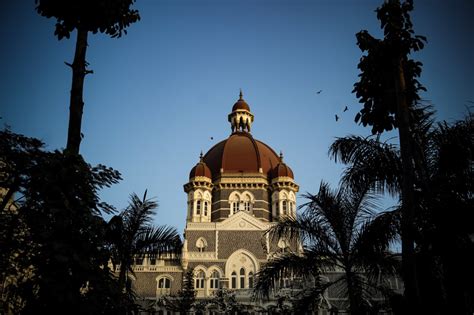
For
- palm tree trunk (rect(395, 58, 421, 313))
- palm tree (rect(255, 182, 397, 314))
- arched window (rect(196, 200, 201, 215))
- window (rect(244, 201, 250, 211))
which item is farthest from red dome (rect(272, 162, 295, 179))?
palm tree trunk (rect(395, 58, 421, 313))

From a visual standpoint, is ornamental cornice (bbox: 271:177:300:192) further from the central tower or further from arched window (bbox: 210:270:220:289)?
arched window (bbox: 210:270:220:289)

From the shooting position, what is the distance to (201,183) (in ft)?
132

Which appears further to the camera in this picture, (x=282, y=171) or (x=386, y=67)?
(x=282, y=171)

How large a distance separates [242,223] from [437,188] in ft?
92.9

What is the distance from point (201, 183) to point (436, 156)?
3163 centimetres

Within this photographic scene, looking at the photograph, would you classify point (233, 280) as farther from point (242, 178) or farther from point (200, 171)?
point (200, 171)

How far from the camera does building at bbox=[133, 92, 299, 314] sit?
3369 centimetres

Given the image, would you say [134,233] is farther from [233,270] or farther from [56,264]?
[233,270]

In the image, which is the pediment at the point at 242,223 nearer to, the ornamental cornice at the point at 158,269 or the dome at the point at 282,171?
the ornamental cornice at the point at 158,269

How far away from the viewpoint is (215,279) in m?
34.1

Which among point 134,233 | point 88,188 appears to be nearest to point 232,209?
point 134,233

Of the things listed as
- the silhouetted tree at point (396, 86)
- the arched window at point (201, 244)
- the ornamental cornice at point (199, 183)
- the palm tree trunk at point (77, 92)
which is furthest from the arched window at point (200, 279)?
the palm tree trunk at point (77, 92)

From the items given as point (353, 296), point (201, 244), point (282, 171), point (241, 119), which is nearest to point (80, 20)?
point (353, 296)

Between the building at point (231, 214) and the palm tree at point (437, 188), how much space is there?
20.1m
